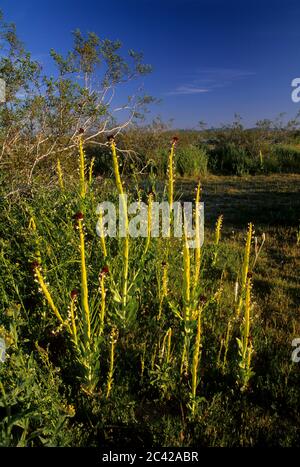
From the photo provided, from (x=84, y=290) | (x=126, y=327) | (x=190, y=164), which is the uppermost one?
(x=190, y=164)

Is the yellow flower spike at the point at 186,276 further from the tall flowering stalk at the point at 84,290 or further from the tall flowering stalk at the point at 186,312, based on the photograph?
the tall flowering stalk at the point at 84,290

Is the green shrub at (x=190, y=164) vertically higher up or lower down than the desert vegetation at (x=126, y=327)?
higher up

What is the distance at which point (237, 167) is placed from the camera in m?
13.4

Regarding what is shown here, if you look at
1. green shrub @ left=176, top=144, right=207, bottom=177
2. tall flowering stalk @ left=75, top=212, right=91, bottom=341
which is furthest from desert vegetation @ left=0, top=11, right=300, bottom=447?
green shrub @ left=176, top=144, right=207, bottom=177

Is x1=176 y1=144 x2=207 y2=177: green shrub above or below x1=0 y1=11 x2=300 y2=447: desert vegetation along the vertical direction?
above

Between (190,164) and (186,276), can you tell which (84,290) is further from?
(190,164)

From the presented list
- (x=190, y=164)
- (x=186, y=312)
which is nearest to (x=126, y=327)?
(x=186, y=312)

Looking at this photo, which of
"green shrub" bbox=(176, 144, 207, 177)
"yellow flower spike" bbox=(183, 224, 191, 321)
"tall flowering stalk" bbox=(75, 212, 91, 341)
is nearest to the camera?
"tall flowering stalk" bbox=(75, 212, 91, 341)

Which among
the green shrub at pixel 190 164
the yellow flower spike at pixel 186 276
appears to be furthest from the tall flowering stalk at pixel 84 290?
the green shrub at pixel 190 164

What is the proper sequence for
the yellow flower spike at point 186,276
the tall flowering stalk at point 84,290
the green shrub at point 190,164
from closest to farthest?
the tall flowering stalk at point 84,290, the yellow flower spike at point 186,276, the green shrub at point 190,164

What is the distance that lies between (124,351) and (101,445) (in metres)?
0.95

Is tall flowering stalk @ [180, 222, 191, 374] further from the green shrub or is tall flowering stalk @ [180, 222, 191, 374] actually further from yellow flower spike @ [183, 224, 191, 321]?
the green shrub
